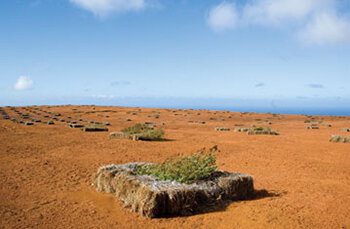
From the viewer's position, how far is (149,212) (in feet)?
25.7

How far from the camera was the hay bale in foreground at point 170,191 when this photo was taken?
7879mm

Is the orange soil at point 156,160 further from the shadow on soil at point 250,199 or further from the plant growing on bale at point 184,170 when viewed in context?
the plant growing on bale at point 184,170

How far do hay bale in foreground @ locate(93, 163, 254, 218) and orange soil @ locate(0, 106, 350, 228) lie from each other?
23 centimetres

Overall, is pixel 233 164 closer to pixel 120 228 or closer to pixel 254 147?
pixel 254 147

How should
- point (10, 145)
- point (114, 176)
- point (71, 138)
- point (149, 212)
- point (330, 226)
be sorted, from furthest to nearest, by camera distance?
point (71, 138) → point (10, 145) → point (114, 176) → point (149, 212) → point (330, 226)

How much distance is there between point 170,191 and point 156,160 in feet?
20.7

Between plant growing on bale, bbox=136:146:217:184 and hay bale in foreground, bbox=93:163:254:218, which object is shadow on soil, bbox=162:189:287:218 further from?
plant growing on bale, bbox=136:146:217:184

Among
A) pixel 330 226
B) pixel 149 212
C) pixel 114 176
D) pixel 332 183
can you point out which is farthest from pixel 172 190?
pixel 332 183

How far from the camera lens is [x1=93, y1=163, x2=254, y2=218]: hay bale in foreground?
7.88 metres

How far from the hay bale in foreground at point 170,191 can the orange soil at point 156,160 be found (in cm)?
23

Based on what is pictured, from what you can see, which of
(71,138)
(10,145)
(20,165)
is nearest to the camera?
(20,165)

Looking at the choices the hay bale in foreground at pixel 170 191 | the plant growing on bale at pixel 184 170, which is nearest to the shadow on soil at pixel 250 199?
the hay bale in foreground at pixel 170 191

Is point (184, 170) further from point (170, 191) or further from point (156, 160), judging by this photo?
point (156, 160)

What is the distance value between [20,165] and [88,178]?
2.91 m
